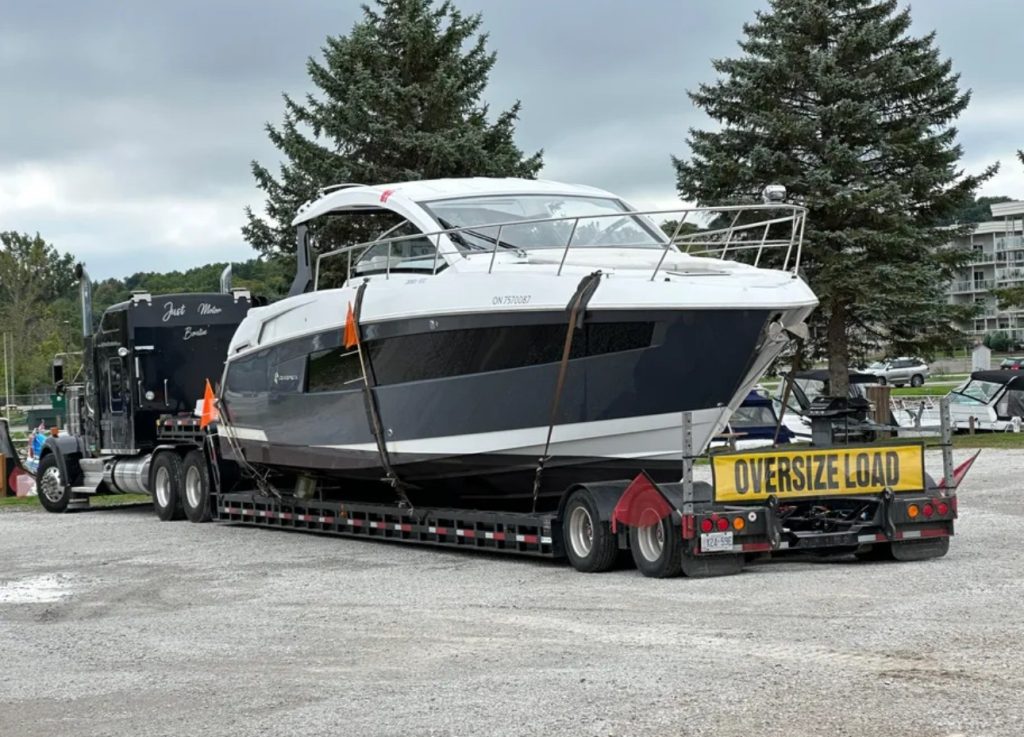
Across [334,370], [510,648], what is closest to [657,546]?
[510,648]

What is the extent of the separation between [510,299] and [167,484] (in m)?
8.83

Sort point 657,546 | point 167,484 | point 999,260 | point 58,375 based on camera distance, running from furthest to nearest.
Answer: point 999,260 < point 58,375 < point 167,484 < point 657,546

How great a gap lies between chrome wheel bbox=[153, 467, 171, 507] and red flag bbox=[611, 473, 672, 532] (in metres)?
9.67

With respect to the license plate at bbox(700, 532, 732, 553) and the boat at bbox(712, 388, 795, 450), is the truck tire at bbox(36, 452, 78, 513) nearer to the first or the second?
the boat at bbox(712, 388, 795, 450)

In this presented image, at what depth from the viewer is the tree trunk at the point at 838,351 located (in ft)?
112

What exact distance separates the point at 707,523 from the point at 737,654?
3097 mm

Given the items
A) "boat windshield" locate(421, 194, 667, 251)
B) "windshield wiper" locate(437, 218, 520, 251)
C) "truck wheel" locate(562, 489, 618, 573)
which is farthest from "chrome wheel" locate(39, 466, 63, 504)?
"truck wheel" locate(562, 489, 618, 573)

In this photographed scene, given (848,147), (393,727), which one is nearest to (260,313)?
(393,727)

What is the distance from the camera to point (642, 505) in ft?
37.4

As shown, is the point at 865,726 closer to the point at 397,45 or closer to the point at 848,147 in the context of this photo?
the point at 848,147

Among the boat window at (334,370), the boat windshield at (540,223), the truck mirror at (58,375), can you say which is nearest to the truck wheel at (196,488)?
the truck mirror at (58,375)

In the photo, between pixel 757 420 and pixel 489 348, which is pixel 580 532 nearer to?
pixel 489 348

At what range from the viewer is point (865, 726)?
6.39m

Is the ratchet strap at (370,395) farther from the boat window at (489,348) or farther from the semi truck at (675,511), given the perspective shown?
the semi truck at (675,511)
